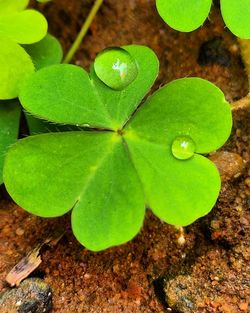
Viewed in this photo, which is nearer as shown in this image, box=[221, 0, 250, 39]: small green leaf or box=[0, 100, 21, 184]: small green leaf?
box=[221, 0, 250, 39]: small green leaf

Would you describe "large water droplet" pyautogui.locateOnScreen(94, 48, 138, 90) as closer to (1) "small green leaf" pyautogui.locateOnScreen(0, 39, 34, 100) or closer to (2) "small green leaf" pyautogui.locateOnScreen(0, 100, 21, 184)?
(1) "small green leaf" pyautogui.locateOnScreen(0, 39, 34, 100)

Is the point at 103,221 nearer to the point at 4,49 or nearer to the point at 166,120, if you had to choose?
the point at 166,120

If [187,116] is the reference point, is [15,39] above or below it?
below

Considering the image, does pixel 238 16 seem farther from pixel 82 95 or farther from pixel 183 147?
pixel 82 95

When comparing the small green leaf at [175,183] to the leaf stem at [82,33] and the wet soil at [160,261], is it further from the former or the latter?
the leaf stem at [82,33]

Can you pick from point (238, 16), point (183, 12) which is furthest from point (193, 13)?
point (238, 16)

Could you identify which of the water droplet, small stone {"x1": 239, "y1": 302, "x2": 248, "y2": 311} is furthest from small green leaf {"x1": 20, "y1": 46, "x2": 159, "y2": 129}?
small stone {"x1": 239, "y1": 302, "x2": 248, "y2": 311}
